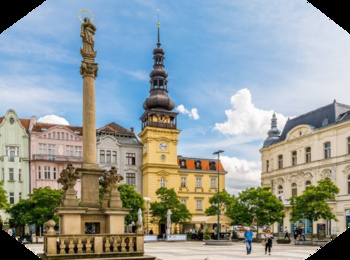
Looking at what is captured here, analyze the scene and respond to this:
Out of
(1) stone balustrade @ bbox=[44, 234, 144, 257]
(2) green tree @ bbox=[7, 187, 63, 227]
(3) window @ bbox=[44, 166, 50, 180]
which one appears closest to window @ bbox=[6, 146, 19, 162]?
(3) window @ bbox=[44, 166, 50, 180]

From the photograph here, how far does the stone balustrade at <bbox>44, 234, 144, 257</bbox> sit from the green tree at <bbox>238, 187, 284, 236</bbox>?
26121 millimetres

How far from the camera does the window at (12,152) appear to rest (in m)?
53.5

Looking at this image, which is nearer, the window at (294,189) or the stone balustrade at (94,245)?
the stone balustrade at (94,245)

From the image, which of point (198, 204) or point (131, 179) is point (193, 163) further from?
point (131, 179)

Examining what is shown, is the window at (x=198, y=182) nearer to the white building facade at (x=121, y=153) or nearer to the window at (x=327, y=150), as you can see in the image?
the white building facade at (x=121, y=153)

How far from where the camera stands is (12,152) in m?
53.9

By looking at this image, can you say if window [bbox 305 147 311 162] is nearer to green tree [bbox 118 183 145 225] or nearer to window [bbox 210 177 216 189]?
window [bbox 210 177 216 189]

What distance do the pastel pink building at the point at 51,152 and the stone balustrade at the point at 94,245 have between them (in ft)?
123

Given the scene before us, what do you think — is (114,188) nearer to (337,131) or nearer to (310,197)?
(310,197)

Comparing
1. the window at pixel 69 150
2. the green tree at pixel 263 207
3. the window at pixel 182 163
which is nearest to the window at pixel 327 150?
the green tree at pixel 263 207

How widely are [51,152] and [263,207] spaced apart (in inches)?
1107

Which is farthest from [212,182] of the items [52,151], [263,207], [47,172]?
[263,207]

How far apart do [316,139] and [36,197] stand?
3181 centimetres

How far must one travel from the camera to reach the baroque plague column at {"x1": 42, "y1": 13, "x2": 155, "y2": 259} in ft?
55.6
